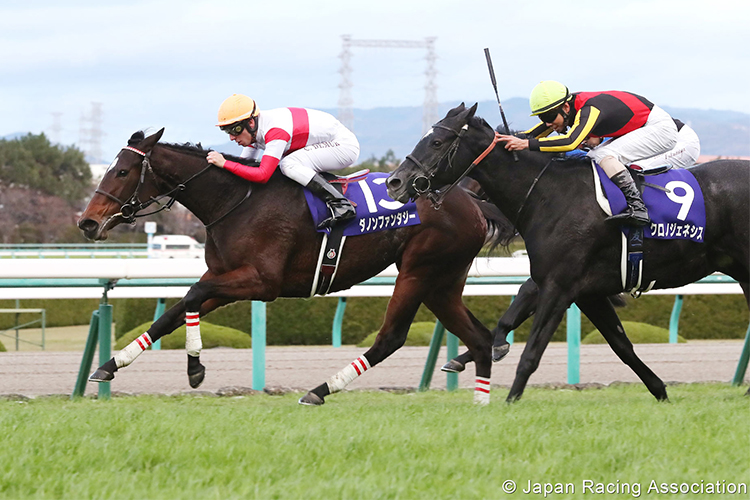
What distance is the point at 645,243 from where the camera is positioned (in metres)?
5.21

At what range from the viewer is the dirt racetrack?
22.5ft

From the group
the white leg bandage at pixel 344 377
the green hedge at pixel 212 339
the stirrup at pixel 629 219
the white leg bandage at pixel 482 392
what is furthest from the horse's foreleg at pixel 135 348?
the green hedge at pixel 212 339

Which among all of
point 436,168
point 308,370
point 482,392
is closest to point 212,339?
point 308,370

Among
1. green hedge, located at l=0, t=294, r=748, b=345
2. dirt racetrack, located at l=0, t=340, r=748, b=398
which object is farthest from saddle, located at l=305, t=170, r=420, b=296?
green hedge, located at l=0, t=294, r=748, b=345

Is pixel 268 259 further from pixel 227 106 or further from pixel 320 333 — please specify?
pixel 320 333

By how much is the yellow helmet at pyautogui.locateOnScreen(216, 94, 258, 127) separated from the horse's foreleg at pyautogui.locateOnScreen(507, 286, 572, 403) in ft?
6.29

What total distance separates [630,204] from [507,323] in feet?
3.71

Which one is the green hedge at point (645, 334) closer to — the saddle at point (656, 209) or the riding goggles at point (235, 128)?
the saddle at point (656, 209)

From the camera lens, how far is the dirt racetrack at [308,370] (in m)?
6.85

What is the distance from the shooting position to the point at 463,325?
18.8ft

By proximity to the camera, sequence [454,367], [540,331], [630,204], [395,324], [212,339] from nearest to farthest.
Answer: [540,331]
[630,204]
[395,324]
[454,367]
[212,339]

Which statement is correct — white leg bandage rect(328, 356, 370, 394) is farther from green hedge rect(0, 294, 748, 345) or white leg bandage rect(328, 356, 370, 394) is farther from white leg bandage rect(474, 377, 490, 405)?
green hedge rect(0, 294, 748, 345)

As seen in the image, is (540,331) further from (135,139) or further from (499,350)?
(135,139)

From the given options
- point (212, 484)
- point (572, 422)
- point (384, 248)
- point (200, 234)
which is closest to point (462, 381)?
point (384, 248)
